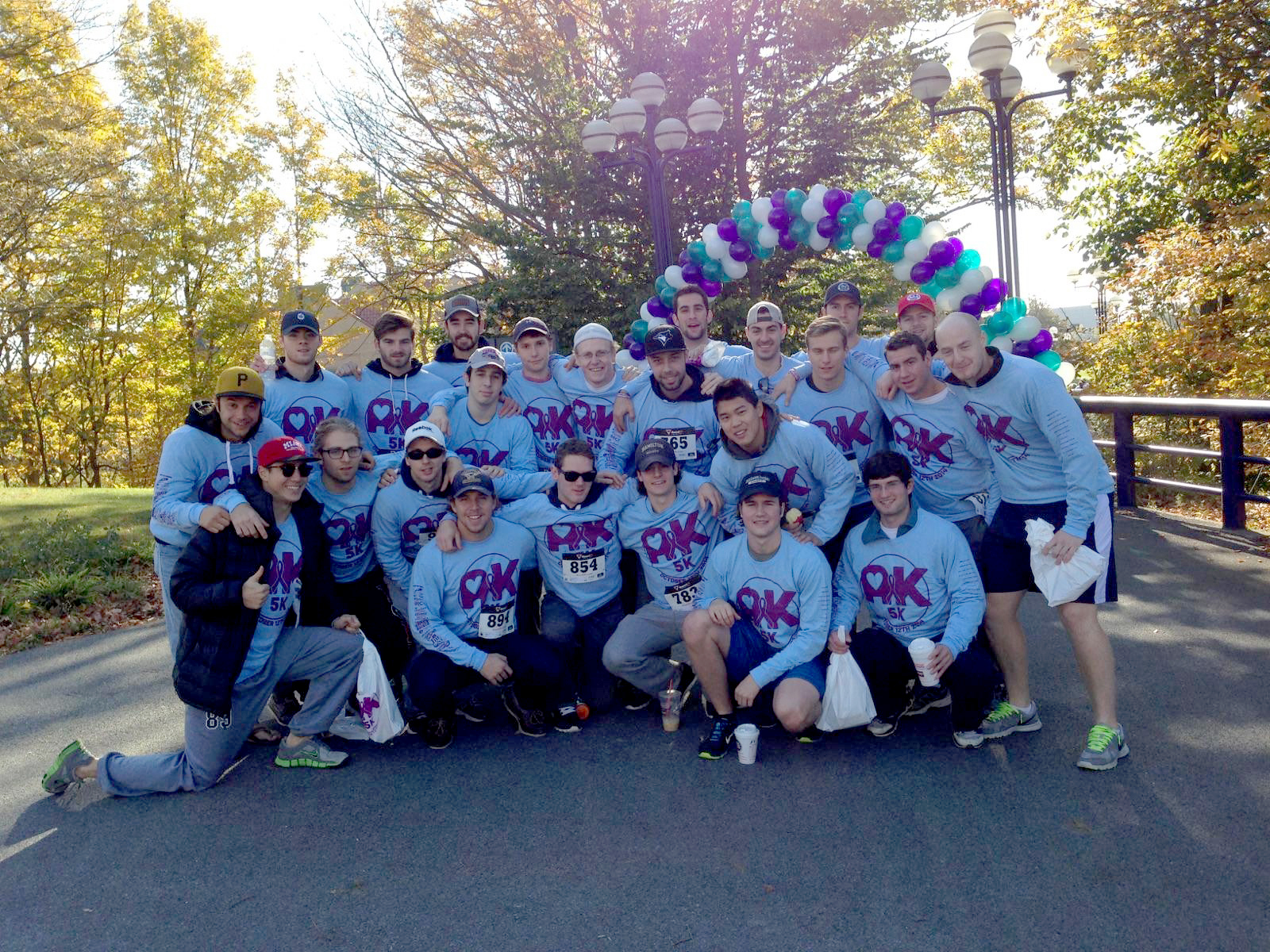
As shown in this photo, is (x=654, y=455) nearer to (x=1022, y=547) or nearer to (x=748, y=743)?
(x=748, y=743)

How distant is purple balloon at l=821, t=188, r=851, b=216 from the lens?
725cm

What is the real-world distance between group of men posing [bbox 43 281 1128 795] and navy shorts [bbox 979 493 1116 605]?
0.01 metres

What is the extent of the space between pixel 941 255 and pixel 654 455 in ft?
8.93

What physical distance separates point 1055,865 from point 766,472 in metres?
2.13

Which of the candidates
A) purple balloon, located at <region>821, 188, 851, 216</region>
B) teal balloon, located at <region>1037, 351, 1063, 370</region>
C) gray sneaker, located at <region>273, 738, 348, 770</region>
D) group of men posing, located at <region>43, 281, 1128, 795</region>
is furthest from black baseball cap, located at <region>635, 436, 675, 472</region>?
purple balloon, located at <region>821, 188, 851, 216</region>

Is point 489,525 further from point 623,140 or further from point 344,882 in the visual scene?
point 623,140

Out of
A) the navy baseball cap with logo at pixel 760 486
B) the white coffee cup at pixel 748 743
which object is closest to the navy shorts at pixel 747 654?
the white coffee cup at pixel 748 743

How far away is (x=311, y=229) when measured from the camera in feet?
79.6

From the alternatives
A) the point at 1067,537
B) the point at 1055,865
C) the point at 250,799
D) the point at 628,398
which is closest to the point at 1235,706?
the point at 1067,537

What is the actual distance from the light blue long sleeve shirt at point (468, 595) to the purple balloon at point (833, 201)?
360 centimetres

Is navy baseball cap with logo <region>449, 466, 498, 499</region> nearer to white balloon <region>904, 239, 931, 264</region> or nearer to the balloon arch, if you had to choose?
the balloon arch

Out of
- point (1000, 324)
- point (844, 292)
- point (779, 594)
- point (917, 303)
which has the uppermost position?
point (844, 292)

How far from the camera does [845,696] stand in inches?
183

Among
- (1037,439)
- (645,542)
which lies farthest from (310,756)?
(1037,439)
